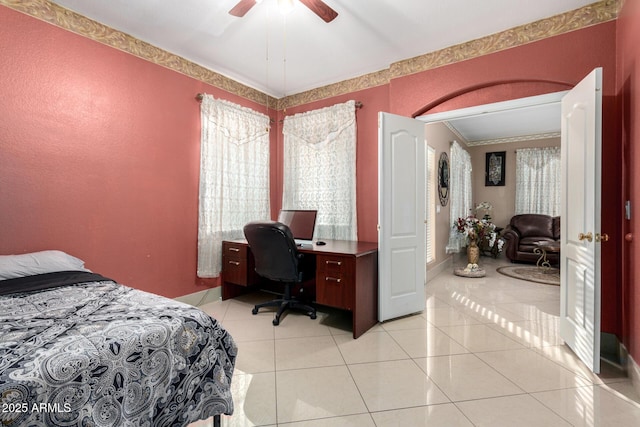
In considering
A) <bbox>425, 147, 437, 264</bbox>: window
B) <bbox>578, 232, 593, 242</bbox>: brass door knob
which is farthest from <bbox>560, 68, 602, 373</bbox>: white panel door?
<bbox>425, 147, 437, 264</bbox>: window

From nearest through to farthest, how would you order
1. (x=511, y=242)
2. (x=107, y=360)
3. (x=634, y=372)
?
(x=107, y=360), (x=634, y=372), (x=511, y=242)

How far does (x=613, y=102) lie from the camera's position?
2.28 metres

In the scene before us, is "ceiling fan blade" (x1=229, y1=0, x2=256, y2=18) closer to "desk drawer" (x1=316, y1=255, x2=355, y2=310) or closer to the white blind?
"desk drawer" (x1=316, y1=255, x2=355, y2=310)

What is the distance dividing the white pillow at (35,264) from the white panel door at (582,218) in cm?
362

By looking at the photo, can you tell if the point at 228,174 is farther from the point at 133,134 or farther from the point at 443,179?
the point at 443,179

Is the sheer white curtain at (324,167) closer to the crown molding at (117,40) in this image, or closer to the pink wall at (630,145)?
the crown molding at (117,40)

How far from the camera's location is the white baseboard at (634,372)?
72.9 inches

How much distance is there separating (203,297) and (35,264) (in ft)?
5.49

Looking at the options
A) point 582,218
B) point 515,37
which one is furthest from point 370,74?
point 582,218

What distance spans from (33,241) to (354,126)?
3.22 meters

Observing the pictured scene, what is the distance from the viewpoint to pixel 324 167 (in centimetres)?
389

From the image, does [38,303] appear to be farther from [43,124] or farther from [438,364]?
[438,364]

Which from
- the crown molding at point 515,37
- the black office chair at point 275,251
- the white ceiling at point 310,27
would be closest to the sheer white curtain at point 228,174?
the white ceiling at point 310,27

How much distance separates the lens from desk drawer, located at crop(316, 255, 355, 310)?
2.65 meters
